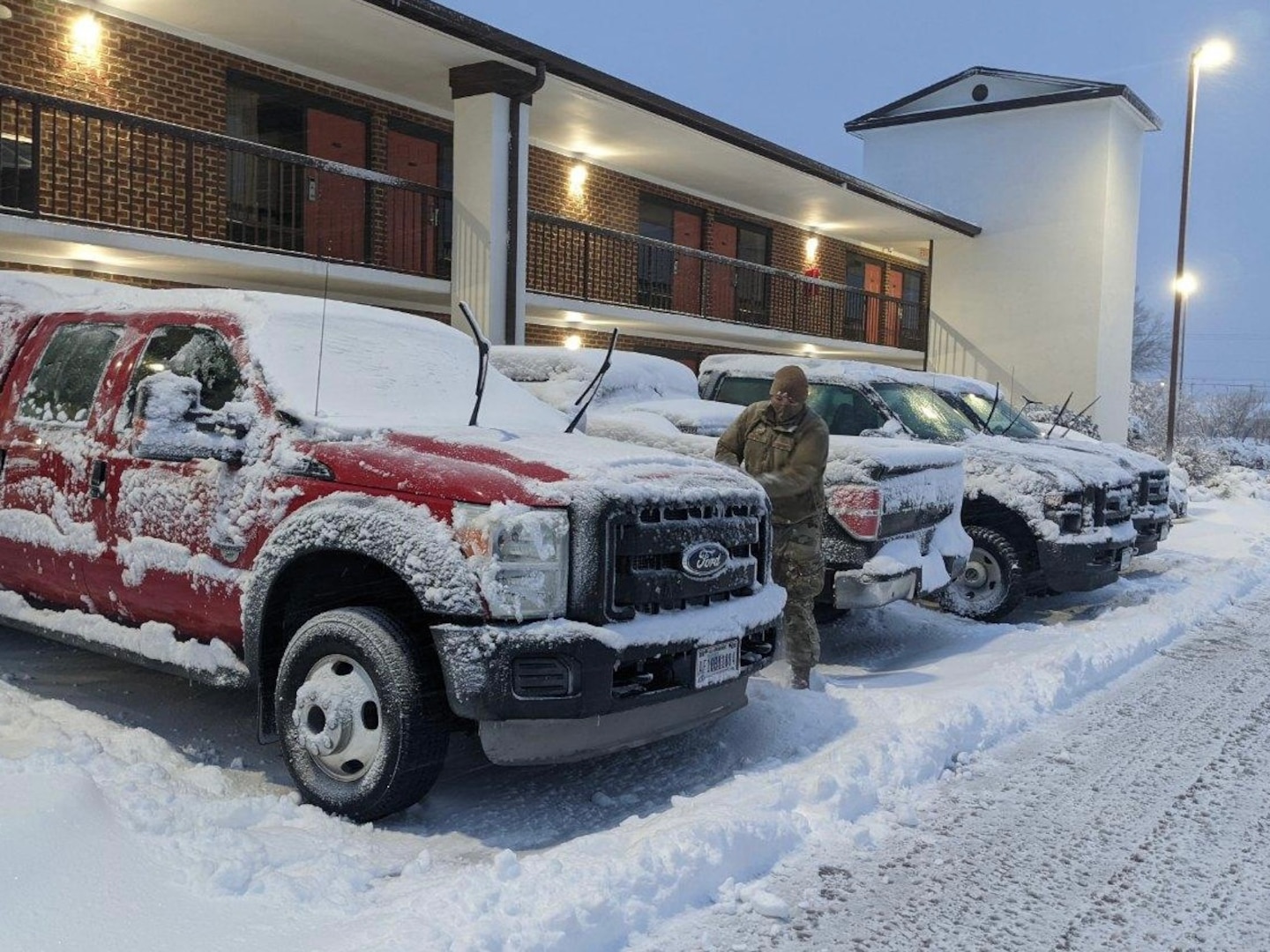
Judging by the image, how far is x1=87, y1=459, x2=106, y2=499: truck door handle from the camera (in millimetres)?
5105

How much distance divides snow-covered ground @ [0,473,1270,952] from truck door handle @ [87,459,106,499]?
98 centimetres

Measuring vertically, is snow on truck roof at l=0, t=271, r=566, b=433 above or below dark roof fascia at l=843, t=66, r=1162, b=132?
below

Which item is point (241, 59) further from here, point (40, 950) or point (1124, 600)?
point (40, 950)

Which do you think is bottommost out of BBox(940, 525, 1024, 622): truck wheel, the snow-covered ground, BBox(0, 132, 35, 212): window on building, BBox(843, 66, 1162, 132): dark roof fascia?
the snow-covered ground

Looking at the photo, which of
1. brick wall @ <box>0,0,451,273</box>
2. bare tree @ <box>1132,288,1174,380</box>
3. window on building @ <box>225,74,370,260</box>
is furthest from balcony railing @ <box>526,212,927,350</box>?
bare tree @ <box>1132,288,1174,380</box>

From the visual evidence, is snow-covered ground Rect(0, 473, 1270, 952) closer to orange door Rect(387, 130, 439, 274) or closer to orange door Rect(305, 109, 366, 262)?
orange door Rect(305, 109, 366, 262)

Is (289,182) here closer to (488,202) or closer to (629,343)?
(488,202)

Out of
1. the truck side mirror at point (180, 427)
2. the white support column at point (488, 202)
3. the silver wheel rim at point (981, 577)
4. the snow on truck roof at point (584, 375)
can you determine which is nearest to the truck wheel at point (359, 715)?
the truck side mirror at point (180, 427)

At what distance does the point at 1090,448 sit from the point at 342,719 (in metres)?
8.66

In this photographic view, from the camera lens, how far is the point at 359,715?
4152 mm

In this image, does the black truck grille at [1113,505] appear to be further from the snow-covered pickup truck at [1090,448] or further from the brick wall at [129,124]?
the brick wall at [129,124]

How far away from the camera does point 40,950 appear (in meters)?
2.99

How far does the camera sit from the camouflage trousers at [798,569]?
6.26 meters

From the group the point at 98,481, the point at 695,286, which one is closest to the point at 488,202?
the point at 695,286
